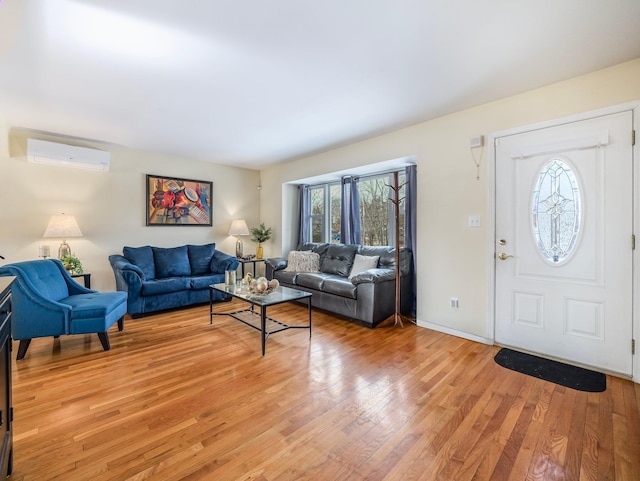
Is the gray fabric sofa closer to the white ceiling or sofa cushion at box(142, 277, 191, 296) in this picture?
sofa cushion at box(142, 277, 191, 296)

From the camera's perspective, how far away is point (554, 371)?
2.48 meters

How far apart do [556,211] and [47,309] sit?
4635mm

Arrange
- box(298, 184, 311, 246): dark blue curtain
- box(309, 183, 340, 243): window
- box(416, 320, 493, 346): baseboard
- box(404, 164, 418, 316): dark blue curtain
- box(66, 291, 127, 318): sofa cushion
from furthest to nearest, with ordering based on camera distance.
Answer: box(298, 184, 311, 246): dark blue curtain, box(309, 183, 340, 243): window, box(404, 164, 418, 316): dark blue curtain, box(416, 320, 493, 346): baseboard, box(66, 291, 127, 318): sofa cushion

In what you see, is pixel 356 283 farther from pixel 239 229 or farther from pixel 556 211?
pixel 239 229

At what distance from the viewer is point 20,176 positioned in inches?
152

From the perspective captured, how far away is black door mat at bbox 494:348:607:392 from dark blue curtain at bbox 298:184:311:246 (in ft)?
12.4

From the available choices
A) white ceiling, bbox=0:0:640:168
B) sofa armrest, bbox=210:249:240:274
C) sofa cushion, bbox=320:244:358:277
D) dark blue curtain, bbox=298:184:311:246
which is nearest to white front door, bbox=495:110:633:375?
white ceiling, bbox=0:0:640:168

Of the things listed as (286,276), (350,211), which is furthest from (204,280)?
(350,211)

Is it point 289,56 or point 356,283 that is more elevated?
point 289,56

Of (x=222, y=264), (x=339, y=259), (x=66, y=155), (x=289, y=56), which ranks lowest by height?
(x=222, y=264)

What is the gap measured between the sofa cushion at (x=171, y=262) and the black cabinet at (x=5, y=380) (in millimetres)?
3217

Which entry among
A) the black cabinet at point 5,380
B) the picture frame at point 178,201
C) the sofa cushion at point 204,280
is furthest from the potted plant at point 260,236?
the black cabinet at point 5,380

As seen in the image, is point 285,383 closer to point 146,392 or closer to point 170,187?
point 146,392

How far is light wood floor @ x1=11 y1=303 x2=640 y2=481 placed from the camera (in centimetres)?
148
